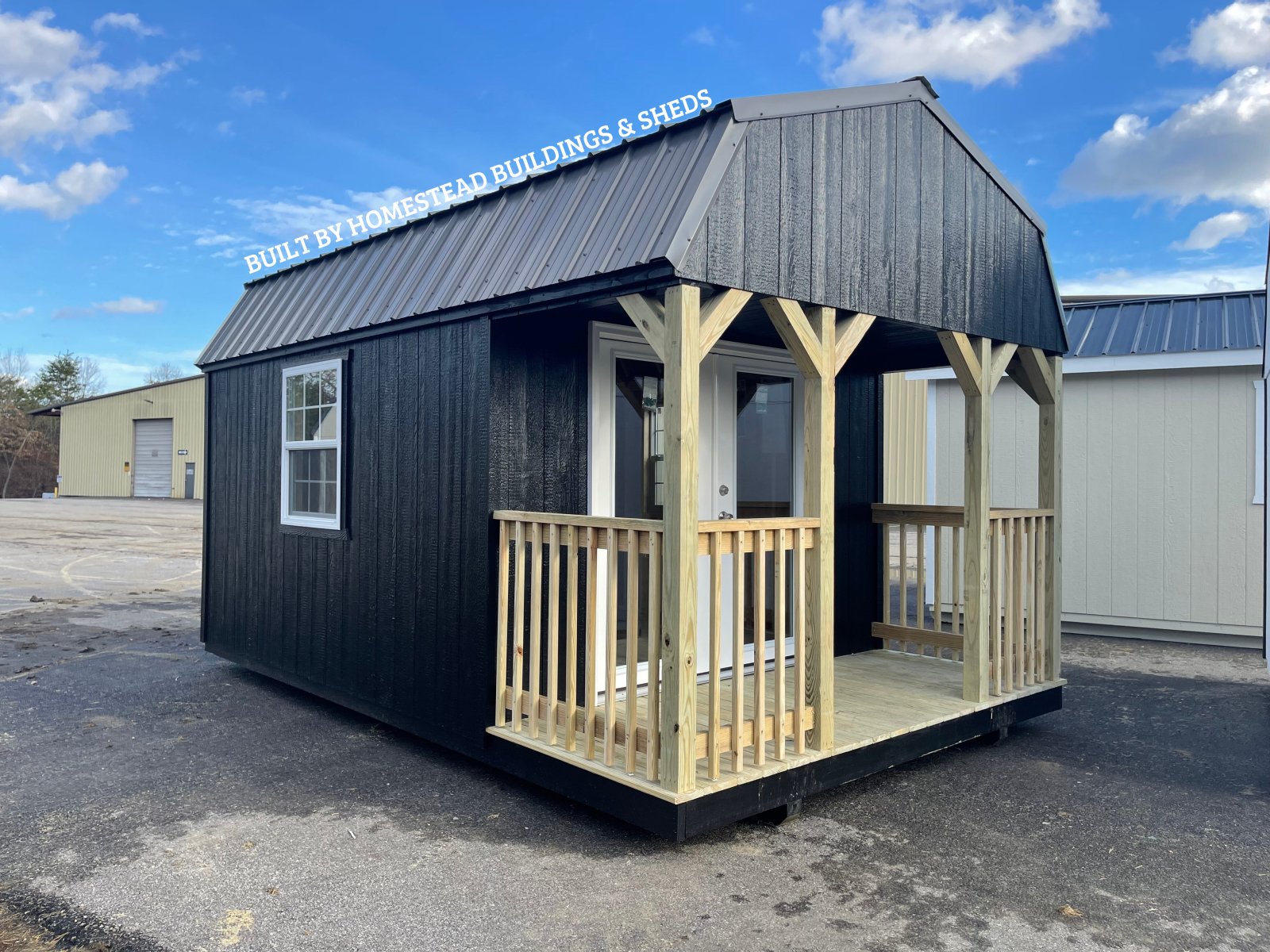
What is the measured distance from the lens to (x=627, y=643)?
383cm

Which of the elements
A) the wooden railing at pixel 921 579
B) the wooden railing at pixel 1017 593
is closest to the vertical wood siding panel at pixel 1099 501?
the wooden railing at pixel 921 579

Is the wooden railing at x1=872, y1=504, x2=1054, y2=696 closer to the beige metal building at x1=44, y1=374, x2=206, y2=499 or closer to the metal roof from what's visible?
the metal roof

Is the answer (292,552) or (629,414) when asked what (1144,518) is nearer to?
(629,414)

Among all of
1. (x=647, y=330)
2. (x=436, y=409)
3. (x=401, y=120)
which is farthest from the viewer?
(x=401, y=120)

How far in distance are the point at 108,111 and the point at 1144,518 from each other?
84.7 ft

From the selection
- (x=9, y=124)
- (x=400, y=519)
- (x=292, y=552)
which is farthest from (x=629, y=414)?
(x=9, y=124)

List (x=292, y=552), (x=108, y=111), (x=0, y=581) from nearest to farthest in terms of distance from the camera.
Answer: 1. (x=292, y=552)
2. (x=0, y=581)
3. (x=108, y=111)

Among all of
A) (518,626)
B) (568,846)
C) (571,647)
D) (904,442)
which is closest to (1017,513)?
(571,647)

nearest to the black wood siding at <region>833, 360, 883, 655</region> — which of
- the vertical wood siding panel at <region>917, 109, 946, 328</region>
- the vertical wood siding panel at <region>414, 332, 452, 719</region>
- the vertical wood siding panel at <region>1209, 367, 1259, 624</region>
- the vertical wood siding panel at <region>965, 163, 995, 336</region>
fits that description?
the vertical wood siding panel at <region>965, 163, 995, 336</region>

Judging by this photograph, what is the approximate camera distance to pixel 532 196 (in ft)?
14.3

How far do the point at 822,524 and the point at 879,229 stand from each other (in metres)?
1.43

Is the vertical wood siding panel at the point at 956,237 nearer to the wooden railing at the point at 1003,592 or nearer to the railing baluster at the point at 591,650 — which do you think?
the wooden railing at the point at 1003,592

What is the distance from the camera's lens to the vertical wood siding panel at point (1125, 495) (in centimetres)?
801

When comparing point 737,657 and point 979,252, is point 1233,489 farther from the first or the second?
point 737,657
